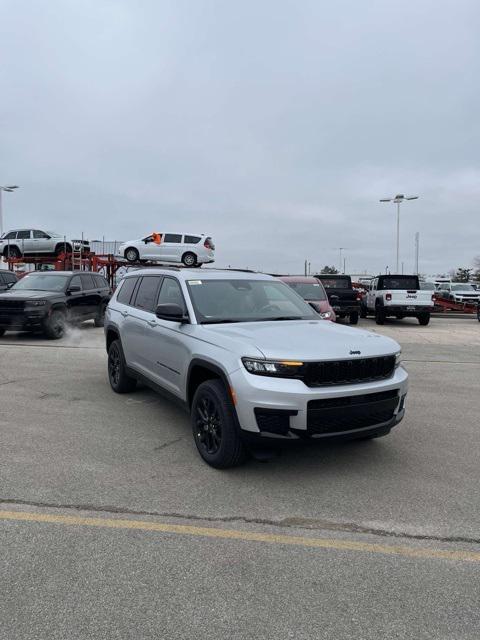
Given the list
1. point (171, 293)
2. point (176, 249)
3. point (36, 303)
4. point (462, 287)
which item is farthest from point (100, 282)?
point (462, 287)

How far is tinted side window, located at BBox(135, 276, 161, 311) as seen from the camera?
595 cm

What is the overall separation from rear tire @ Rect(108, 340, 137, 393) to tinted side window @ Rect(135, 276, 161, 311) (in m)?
0.75

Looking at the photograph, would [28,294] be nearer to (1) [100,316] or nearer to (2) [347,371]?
(1) [100,316]

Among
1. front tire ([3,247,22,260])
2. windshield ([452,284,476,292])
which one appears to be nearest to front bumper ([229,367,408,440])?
front tire ([3,247,22,260])

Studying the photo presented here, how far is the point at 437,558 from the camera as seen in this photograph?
116 inches


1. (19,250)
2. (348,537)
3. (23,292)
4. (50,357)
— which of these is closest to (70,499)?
(348,537)

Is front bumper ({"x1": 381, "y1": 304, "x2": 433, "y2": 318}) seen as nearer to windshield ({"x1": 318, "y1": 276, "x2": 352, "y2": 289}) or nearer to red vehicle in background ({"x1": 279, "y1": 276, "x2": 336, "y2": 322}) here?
windshield ({"x1": 318, "y1": 276, "x2": 352, "y2": 289})

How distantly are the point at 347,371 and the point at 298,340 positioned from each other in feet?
1.57

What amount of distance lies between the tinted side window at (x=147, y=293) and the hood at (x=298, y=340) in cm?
159

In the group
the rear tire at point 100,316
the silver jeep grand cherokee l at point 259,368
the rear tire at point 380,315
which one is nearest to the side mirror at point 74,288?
the rear tire at point 100,316

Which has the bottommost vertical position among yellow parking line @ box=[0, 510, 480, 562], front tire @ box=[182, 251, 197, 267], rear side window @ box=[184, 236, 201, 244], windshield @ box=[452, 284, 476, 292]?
yellow parking line @ box=[0, 510, 480, 562]

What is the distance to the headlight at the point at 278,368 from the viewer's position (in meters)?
3.73

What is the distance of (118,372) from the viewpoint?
6.80m

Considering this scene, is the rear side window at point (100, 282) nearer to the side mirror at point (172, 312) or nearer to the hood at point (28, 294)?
the hood at point (28, 294)
